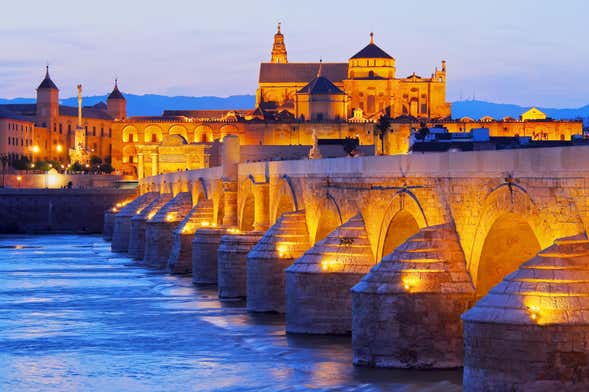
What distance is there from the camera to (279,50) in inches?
6545

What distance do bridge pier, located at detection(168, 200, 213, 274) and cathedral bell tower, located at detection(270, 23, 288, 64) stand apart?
11999 cm

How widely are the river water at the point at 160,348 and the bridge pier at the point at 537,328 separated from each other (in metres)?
2.98

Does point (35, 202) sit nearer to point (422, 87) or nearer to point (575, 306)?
point (422, 87)

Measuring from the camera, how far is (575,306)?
49.2ft

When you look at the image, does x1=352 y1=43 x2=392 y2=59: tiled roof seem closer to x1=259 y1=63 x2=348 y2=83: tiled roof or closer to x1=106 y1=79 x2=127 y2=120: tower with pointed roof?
x1=259 y1=63 x2=348 y2=83: tiled roof

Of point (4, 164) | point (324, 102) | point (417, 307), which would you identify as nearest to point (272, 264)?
point (417, 307)

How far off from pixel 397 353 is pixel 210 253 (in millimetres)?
20577

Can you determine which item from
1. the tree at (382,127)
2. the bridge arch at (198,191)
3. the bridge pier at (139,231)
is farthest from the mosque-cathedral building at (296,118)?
the bridge arch at (198,191)

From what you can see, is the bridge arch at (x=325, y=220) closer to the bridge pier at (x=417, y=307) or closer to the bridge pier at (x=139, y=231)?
the bridge pier at (x=417, y=307)

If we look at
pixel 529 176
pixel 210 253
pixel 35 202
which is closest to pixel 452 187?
pixel 529 176

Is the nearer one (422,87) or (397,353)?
(397,353)

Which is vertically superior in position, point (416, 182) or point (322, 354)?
point (416, 182)

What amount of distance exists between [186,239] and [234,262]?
37.1 feet

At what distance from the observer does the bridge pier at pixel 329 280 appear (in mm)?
24656
